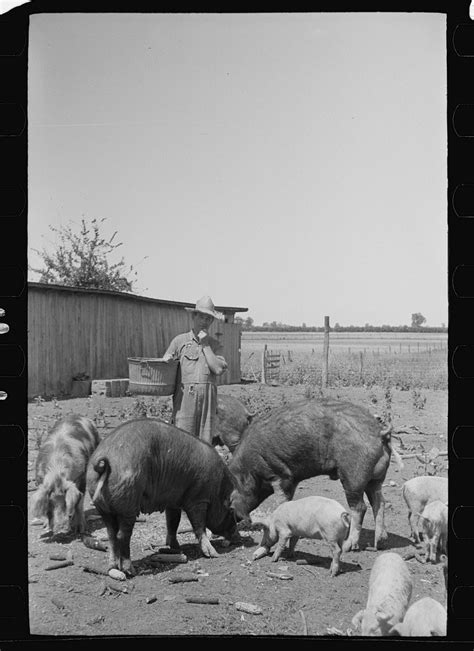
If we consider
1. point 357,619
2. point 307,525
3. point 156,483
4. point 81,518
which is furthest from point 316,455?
point 81,518

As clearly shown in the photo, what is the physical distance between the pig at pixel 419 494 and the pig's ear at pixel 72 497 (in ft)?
A: 9.93

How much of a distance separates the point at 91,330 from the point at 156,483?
5.29 ft

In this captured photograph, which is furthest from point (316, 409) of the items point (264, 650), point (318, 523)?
point (264, 650)

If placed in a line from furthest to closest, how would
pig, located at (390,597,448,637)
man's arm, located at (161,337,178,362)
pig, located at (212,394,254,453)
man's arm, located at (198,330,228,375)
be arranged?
pig, located at (212,394,254,453) → man's arm, located at (198,330,228,375) → man's arm, located at (161,337,178,362) → pig, located at (390,597,448,637)

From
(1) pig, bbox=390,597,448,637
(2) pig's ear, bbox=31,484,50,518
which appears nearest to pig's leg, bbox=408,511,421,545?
(1) pig, bbox=390,597,448,637

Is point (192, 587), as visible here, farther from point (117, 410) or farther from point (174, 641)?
point (117, 410)

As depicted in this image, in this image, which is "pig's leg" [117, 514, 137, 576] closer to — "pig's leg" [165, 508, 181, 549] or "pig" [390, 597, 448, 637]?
"pig's leg" [165, 508, 181, 549]

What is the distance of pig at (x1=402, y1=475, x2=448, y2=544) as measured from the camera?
6.07 metres

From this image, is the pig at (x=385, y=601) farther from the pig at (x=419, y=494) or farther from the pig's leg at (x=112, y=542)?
the pig's leg at (x=112, y=542)

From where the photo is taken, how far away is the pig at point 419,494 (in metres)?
6.07

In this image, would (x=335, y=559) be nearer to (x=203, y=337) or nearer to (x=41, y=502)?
(x=203, y=337)

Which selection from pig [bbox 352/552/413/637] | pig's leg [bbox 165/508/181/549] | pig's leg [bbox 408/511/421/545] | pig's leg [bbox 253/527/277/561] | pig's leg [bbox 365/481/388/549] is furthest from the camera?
pig's leg [bbox 165/508/181/549]

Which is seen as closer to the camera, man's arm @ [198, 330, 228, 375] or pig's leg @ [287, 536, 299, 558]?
pig's leg @ [287, 536, 299, 558]
